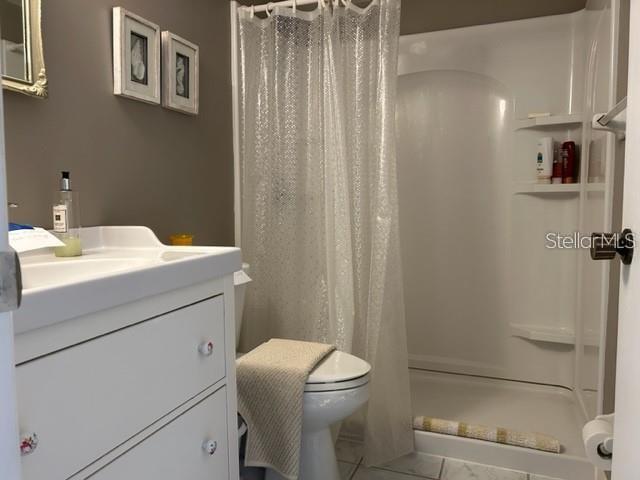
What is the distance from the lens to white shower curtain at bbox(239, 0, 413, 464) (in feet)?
6.26

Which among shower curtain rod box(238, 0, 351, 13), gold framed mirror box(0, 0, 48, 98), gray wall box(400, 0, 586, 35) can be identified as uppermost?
gray wall box(400, 0, 586, 35)

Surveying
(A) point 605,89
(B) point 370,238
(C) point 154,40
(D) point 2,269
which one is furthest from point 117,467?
(A) point 605,89

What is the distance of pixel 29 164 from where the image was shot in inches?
52.6

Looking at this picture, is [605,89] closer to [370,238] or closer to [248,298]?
[370,238]

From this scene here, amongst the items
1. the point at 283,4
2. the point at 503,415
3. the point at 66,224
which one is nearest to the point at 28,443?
the point at 66,224

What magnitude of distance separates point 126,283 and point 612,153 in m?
1.61

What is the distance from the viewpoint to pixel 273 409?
1.58m

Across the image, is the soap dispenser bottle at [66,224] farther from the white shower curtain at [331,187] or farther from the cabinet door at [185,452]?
the white shower curtain at [331,187]

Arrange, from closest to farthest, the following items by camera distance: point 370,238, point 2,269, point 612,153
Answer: point 2,269 < point 612,153 < point 370,238

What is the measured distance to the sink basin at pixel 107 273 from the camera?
2.38 ft

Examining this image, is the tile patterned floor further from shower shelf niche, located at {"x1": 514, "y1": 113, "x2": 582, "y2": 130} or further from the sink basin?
shower shelf niche, located at {"x1": 514, "y1": 113, "x2": 582, "y2": 130}

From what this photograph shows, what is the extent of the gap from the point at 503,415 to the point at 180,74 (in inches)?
80.6

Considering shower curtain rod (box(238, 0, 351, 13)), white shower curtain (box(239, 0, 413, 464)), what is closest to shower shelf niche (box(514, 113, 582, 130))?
white shower curtain (box(239, 0, 413, 464))

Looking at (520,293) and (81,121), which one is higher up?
(81,121)
